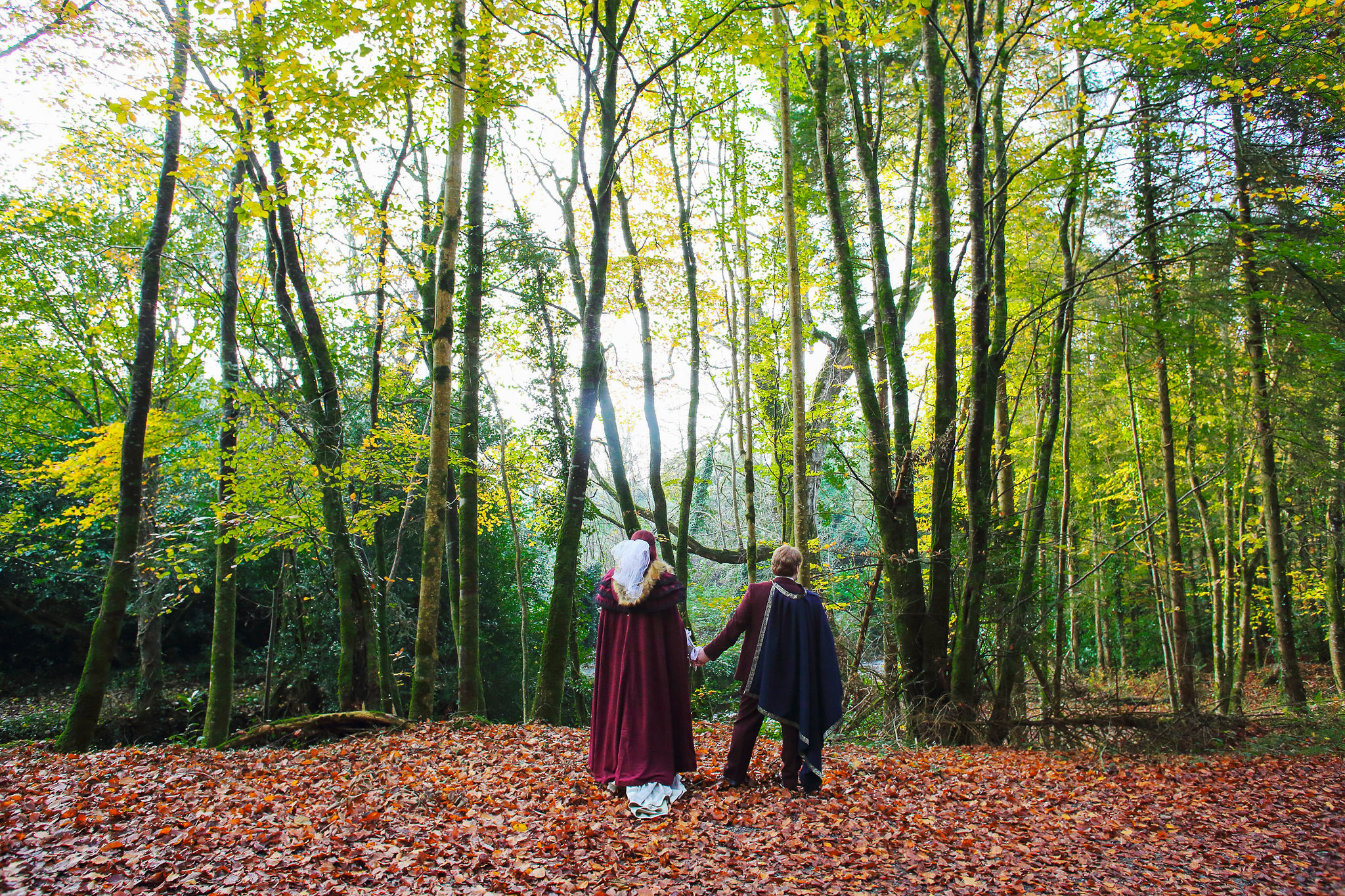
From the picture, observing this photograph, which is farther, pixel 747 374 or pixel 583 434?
pixel 747 374

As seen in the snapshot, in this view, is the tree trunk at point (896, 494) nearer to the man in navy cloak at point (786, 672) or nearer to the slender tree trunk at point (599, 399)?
the man in navy cloak at point (786, 672)

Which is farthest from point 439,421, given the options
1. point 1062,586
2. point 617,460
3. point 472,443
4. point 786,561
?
point 1062,586

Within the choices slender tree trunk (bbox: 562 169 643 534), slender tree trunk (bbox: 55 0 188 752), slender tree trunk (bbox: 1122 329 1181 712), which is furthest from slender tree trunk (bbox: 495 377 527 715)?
slender tree trunk (bbox: 1122 329 1181 712)

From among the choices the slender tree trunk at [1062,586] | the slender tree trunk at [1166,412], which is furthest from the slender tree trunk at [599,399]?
the slender tree trunk at [1166,412]

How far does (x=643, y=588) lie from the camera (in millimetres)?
5145

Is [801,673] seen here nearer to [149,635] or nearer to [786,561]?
[786,561]

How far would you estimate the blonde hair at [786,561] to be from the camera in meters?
5.28

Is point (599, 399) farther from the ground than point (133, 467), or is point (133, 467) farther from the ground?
point (599, 399)

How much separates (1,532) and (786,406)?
16296 mm

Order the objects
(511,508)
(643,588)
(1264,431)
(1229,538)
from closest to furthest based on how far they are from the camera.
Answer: (643,588) → (1264,431) → (511,508) → (1229,538)

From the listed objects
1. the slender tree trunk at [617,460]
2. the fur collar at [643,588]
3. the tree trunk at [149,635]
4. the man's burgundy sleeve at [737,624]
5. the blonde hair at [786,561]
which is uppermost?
the slender tree trunk at [617,460]

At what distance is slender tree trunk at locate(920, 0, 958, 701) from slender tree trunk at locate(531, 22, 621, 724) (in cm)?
383

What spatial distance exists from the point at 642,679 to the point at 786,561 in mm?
1411

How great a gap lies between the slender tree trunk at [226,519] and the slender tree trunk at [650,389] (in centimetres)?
642
